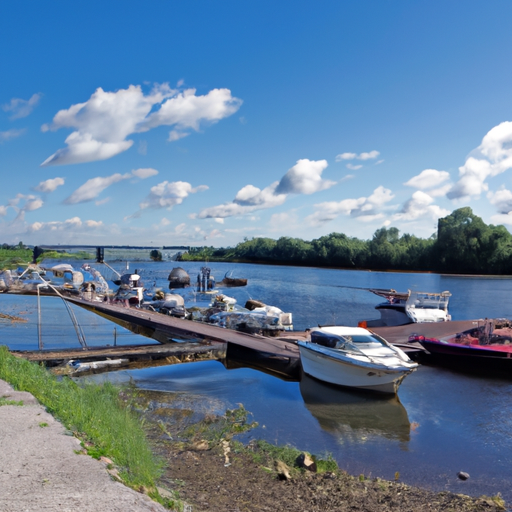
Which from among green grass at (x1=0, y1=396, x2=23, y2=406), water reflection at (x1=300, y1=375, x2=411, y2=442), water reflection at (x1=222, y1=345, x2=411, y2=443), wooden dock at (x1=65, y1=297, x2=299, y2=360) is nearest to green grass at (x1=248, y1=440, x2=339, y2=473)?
water reflection at (x1=222, y1=345, x2=411, y2=443)

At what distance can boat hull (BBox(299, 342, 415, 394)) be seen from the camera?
17.7 meters

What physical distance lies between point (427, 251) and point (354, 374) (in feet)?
416

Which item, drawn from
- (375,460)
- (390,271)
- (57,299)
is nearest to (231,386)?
(375,460)

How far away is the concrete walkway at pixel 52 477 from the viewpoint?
242 inches

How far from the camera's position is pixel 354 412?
1658 centimetres

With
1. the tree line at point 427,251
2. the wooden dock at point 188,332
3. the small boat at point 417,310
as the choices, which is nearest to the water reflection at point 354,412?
the wooden dock at point 188,332

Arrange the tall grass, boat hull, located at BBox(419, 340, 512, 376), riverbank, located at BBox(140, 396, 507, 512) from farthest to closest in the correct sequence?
1. boat hull, located at BBox(419, 340, 512, 376)
2. riverbank, located at BBox(140, 396, 507, 512)
3. the tall grass

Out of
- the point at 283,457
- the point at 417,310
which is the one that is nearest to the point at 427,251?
the point at 417,310

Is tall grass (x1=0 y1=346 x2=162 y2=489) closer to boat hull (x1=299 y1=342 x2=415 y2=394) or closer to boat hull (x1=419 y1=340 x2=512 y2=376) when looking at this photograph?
boat hull (x1=299 y1=342 x2=415 y2=394)

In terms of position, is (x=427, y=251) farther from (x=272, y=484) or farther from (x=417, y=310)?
(x=272, y=484)

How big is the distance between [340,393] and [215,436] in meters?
7.55

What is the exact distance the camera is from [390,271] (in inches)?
5600

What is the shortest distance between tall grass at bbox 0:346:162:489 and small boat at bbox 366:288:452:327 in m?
27.5

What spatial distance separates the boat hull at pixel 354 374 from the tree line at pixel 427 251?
110 metres
